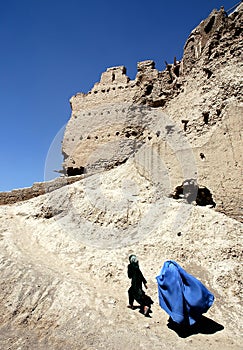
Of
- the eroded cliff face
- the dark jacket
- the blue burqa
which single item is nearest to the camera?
the blue burqa

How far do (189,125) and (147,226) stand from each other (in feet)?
13.6

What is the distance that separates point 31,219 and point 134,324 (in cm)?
570

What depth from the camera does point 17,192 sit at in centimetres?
1228

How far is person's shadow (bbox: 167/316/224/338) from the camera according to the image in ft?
16.7

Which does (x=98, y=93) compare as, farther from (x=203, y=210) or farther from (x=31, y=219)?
(x=203, y=210)

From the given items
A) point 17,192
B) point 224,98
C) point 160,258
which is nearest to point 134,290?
point 160,258

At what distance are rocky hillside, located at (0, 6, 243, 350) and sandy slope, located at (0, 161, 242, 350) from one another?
0.03 m

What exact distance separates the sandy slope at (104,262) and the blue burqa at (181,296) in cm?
32

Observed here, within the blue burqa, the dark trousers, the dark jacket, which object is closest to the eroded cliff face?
the blue burqa

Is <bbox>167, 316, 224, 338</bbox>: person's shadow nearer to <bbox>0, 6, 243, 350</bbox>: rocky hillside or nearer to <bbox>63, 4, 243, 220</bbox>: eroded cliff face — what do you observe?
<bbox>0, 6, 243, 350</bbox>: rocky hillside

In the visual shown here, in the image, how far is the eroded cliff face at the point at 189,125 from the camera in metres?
8.54

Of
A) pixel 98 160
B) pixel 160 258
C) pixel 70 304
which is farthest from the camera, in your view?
pixel 98 160

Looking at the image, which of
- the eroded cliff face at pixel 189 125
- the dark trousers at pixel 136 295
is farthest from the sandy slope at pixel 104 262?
the eroded cliff face at pixel 189 125

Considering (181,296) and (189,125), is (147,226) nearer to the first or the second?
(181,296)
